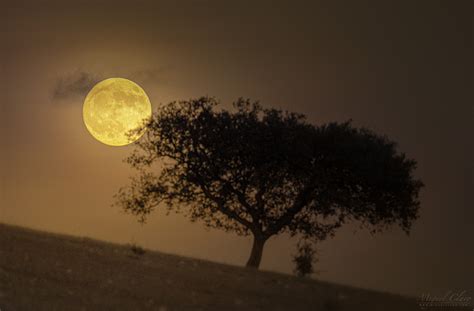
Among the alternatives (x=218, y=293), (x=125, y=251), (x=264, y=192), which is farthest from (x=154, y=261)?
(x=264, y=192)

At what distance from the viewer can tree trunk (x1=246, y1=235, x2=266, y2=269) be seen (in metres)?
37.4

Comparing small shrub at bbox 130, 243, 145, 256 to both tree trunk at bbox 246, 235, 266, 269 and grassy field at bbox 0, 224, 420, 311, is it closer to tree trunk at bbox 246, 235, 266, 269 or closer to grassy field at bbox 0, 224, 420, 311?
grassy field at bbox 0, 224, 420, 311

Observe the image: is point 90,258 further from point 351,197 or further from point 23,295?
point 351,197

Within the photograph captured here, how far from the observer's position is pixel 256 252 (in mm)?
37969

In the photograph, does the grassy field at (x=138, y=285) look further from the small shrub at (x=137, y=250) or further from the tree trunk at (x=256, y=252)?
the tree trunk at (x=256, y=252)

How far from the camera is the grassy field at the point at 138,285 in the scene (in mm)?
18359

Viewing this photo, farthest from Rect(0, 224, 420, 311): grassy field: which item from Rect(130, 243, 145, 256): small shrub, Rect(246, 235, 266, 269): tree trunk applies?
Rect(246, 235, 266, 269): tree trunk

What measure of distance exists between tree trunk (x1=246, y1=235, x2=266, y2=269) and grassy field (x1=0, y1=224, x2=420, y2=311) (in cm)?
591

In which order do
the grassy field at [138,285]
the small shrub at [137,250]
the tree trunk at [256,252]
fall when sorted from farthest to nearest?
the tree trunk at [256,252] → the small shrub at [137,250] → the grassy field at [138,285]

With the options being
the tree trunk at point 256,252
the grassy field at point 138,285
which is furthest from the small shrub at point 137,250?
the tree trunk at point 256,252

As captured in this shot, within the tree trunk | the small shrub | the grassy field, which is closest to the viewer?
the grassy field

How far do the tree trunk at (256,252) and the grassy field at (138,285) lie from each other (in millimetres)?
5912

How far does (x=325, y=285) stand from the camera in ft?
99.2

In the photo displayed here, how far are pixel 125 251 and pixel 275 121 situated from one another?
1113 centimetres
